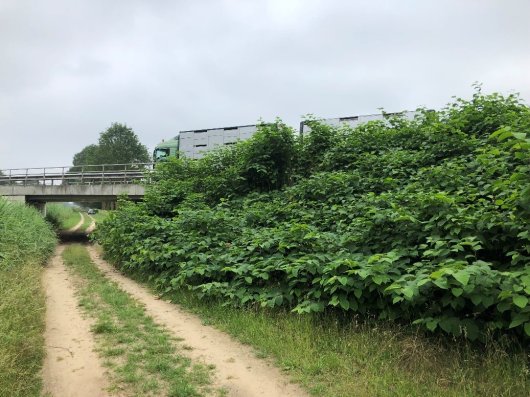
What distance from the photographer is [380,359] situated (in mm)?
4758

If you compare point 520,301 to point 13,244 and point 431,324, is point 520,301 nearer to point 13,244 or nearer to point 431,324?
point 431,324

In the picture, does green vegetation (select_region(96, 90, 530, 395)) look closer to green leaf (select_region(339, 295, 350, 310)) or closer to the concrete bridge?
green leaf (select_region(339, 295, 350, 310))

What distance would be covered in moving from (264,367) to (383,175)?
6436 millimetres

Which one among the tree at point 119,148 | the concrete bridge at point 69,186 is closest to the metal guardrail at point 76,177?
the concrete bridge at point 69,186

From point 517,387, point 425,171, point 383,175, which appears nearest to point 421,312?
point 517,387

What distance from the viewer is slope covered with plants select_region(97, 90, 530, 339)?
4613 mm

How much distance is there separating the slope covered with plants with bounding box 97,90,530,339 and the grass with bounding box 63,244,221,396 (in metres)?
1.27

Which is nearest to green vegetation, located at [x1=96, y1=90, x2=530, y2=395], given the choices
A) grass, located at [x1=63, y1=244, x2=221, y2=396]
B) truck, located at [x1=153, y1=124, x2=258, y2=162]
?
grass, located at [x1=63, y1=244, x2=221, y2=396]

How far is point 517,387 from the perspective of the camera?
3.92 metres

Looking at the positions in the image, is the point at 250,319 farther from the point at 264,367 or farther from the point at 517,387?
the point at 517,387

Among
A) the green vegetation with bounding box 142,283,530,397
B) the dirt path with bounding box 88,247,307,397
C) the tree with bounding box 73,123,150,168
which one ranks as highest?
the tree with bounding box 73,123,150,168

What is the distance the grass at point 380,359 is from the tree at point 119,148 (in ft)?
304

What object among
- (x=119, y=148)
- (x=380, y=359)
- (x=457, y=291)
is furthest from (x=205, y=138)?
(x=119, y=148)

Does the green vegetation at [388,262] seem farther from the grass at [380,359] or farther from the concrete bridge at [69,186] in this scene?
the concrete bridge at [69,186]
